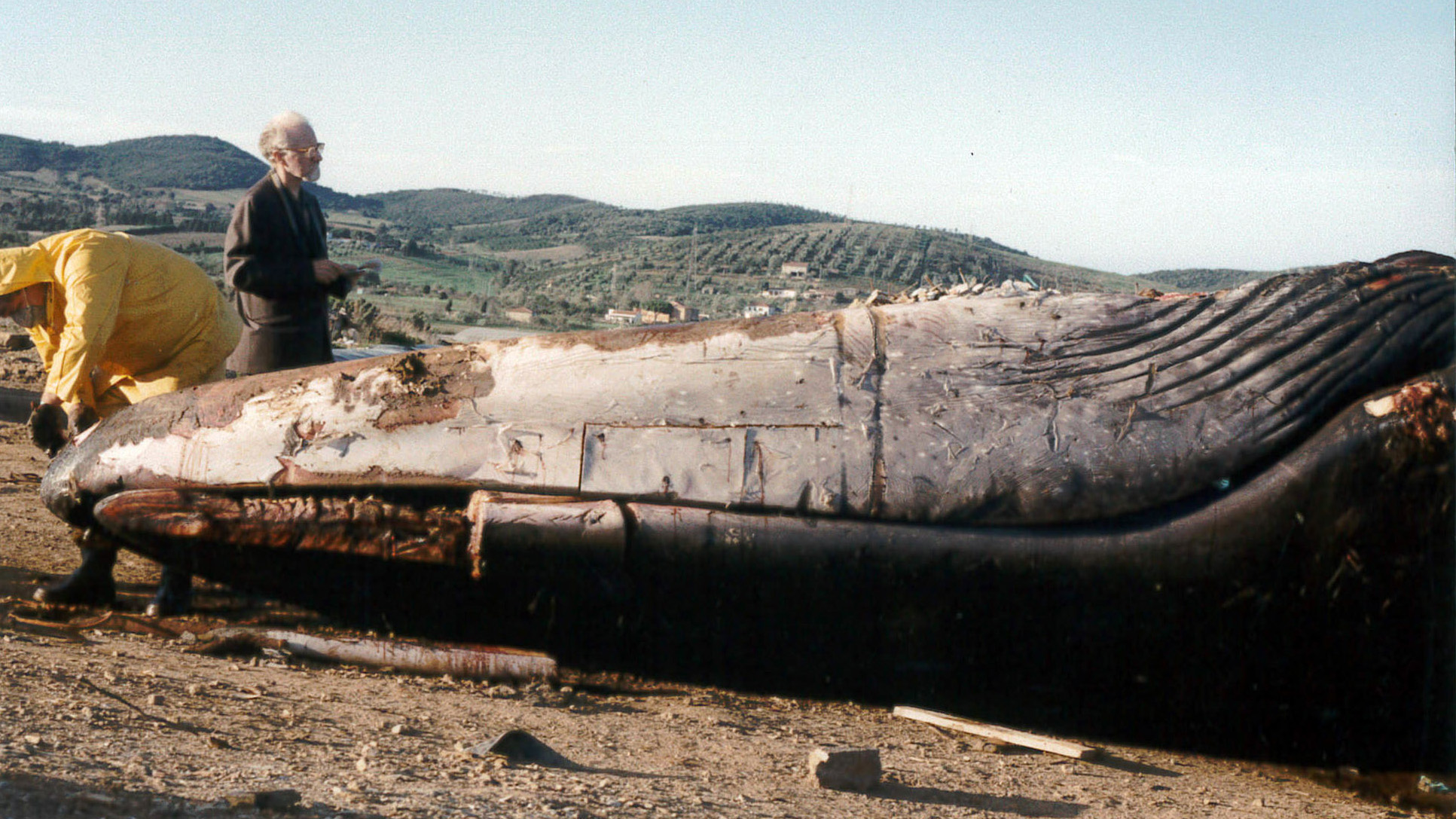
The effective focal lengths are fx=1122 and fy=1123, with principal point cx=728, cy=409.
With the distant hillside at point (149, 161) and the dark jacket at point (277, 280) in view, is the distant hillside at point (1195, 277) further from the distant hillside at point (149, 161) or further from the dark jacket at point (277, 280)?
the distant hillside at point (149, 161)

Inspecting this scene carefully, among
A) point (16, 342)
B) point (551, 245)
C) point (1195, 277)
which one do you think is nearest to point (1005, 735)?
point (16, 342)

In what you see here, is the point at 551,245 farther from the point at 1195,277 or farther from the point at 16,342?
the point at 16,342

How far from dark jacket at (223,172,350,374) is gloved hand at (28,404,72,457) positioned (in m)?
0.77

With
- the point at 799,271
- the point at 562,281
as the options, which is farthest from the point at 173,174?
the point at 799,271

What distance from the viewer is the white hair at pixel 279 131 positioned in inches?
200

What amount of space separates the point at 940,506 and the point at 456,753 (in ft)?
5.68

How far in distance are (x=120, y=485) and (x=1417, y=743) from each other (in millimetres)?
4750

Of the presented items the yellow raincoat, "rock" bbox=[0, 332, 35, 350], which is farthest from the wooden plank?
"rock" bbox=[0, 332, 35, 350]

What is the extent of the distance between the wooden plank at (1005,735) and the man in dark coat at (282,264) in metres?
3.31

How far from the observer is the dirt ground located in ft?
7.84

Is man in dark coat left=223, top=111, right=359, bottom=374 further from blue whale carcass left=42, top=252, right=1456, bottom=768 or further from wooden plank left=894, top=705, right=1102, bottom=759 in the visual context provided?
wooden plank left=894, top=705, right=1102, bottom=759

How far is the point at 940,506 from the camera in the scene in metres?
3.73

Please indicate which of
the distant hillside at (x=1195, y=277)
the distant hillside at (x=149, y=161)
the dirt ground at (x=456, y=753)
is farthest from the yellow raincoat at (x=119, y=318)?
the distant hillside at (x=149, y=161)

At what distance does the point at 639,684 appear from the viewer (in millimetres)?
4012
